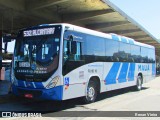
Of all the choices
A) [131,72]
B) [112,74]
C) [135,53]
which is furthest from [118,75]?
[135,53]

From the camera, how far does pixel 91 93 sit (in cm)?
1192

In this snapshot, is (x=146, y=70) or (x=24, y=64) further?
(x=146, y=70)

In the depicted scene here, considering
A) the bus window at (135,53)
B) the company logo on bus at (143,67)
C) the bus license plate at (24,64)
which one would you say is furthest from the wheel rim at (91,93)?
the company logo on bus at (143,67)

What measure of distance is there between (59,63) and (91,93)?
8.59ft

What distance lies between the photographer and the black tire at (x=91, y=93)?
457 inches

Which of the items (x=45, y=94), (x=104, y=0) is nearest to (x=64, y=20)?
(x=104, y=0)

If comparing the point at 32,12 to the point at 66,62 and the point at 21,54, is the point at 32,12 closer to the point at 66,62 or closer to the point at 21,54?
the point at 21,54

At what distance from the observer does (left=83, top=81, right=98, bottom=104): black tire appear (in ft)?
38.1

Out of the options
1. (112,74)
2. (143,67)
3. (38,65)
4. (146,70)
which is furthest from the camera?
(146,70)

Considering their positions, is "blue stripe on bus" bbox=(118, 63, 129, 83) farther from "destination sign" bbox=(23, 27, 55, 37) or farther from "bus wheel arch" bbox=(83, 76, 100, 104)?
"destination sign" bbox=(23, 27, 55, 37)

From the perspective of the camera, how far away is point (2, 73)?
21156 mm

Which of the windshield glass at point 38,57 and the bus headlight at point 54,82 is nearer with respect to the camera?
the bus headlight at point 54,82

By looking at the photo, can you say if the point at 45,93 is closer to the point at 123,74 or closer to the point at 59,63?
the point at 59,63

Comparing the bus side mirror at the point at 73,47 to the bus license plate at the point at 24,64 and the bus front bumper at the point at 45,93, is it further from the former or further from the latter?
the bus license plate at the point at 24,64
